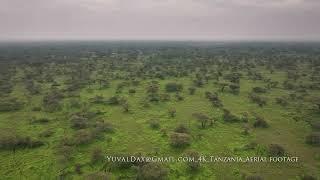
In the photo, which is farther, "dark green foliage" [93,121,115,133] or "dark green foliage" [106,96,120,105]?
"dark green foliage" [106,96,120,105]

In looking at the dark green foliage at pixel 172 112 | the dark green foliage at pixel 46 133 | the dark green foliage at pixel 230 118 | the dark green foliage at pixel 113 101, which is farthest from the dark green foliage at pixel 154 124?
the dark green foliage at pixel 113 101

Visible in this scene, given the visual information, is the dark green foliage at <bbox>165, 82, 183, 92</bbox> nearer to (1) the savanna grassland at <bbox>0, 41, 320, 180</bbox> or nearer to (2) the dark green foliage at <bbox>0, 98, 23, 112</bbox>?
(1) the savanna grassland at <bbox>0, 41, 320, 180</bbox>

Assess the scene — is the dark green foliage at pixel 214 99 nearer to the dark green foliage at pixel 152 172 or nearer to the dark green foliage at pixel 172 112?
the dark green foliage at pixel 172 112

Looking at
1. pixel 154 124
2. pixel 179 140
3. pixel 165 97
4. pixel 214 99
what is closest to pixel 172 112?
pixel 154 124

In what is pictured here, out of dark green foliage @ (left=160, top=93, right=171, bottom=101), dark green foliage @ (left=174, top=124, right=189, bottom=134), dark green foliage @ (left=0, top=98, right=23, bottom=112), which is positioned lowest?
Result: dark green foliage @ (left=0, top=98, right=23, bottom=112)

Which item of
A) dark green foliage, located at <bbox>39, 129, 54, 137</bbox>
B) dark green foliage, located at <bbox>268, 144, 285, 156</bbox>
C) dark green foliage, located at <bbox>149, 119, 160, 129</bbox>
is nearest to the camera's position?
dark green foliage, located at <bbox>268, 144, 285, 156</bbox>

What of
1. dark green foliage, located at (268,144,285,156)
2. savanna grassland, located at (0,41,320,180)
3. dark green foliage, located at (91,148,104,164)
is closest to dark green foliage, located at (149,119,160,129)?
savanna grassland, located at (0,41,320,180)

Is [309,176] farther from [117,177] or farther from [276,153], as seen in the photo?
[117,177]

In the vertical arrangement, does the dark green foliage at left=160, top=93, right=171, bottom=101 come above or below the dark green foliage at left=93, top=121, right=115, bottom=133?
Answer: above

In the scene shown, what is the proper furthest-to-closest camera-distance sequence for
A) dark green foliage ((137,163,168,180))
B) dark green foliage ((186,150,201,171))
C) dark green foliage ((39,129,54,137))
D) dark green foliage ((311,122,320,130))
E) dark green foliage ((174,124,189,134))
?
dark green foliage ((311,122,320,130))
dark green foliage ((174,124,189,134))
dark green foliage ((39,129,54,137))
dark green foliage ((186,150,201,171))
dark green foliage ((137,163,168,180))

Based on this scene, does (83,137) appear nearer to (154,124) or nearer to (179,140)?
(154,124)
